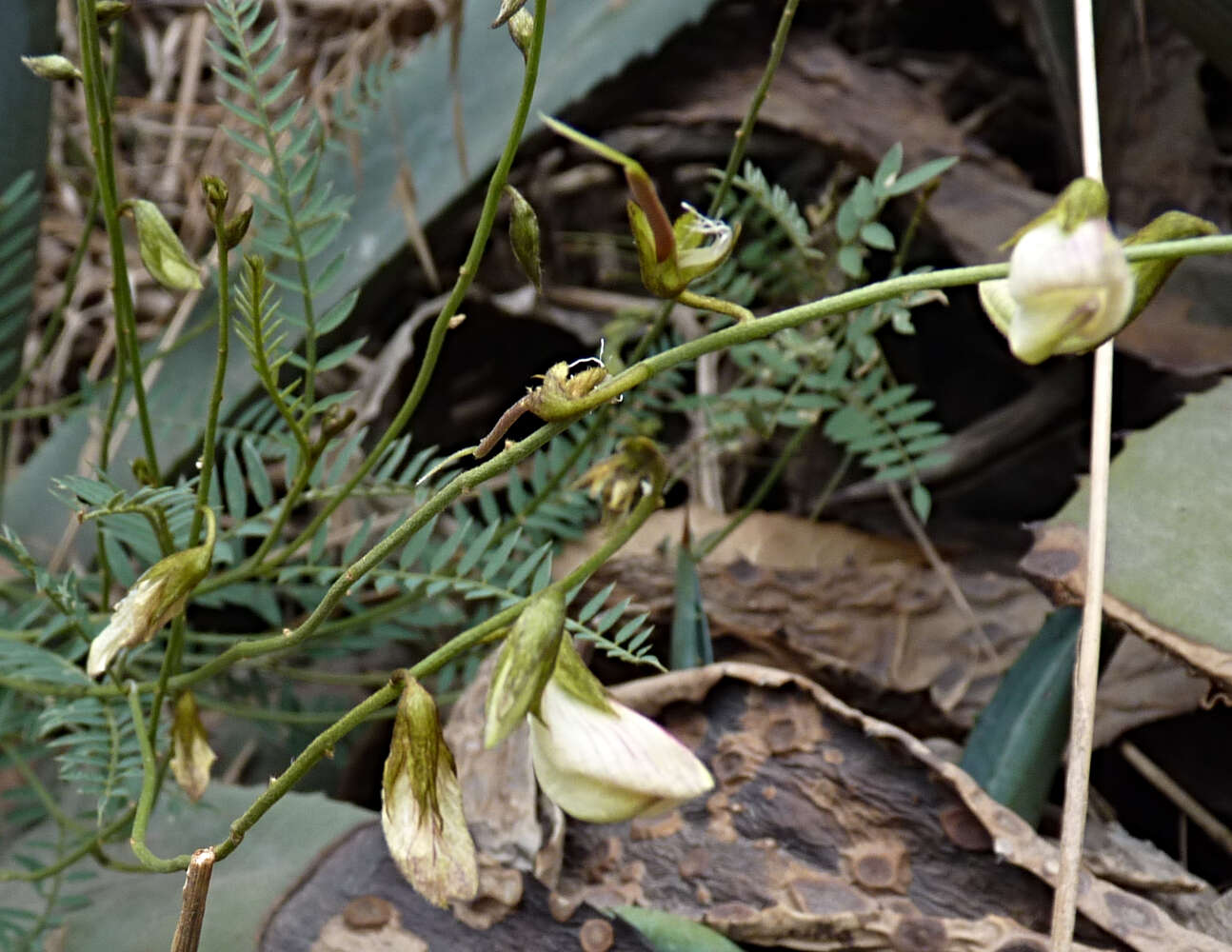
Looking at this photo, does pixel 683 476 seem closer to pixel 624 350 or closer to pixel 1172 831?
pixel 624 350

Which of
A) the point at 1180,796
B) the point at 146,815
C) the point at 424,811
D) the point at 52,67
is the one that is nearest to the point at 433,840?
the point at 424,811

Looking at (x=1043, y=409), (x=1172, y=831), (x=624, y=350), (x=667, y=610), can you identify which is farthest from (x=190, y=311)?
A: (x=1172, y=831)

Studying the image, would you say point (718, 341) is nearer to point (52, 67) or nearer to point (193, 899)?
point (193, 899)

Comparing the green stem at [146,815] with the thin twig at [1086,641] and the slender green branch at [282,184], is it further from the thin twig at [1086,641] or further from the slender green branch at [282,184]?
the thin twig at [1086,641]

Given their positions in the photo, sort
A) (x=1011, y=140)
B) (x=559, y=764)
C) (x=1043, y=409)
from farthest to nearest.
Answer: (x=1011, y=140) < (x=1043, y=409) < (x=559, y=764)

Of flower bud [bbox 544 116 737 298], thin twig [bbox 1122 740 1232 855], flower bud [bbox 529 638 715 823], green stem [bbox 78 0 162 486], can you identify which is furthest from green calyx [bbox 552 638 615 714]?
thin twig [bbox 1122 740 1232 855]

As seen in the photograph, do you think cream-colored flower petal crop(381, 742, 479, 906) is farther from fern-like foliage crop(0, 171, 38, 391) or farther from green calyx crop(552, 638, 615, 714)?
fern-like foliage crop(0, 171, 38, 391)

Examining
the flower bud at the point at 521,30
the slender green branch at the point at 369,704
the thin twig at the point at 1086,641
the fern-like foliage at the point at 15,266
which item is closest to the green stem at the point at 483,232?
the flower bud at the point at 521,30
